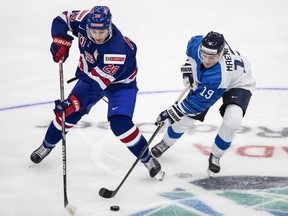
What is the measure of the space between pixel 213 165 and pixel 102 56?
99cm

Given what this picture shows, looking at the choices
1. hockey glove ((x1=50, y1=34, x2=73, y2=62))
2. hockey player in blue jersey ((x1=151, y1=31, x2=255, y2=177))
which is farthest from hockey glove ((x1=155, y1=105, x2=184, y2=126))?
hockey glove ((x1=50, y1=34, x2=73, y2=62))

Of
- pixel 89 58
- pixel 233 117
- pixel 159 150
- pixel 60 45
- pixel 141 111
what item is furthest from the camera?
pixel 141 111

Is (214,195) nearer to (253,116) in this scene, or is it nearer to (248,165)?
(248,165)

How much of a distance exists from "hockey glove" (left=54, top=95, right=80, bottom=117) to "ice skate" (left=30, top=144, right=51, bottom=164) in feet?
1.71

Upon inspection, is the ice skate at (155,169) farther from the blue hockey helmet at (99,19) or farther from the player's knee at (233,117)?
the blue hockey helmet at (99,19)

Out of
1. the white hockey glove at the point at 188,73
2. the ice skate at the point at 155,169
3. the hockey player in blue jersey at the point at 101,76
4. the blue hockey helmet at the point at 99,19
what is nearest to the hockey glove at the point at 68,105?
the hockey player in blue jersey at the point at 101,76

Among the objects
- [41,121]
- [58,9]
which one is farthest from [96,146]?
[58,9]

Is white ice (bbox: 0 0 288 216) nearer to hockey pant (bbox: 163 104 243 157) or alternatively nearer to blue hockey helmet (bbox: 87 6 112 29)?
hockey pant (bbox: 163 104 243 157)

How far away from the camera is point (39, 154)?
4.36 m

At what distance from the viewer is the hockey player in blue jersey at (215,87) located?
3.90m

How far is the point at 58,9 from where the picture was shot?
8.03 m

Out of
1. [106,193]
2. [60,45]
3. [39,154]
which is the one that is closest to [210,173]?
[106,193]

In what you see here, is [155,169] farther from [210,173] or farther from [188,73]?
[188,73]

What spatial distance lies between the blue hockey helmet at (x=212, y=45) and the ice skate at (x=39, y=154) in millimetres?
1293
